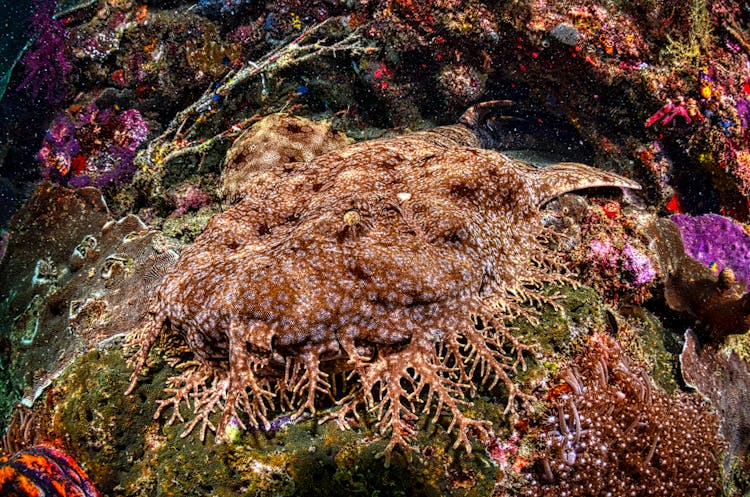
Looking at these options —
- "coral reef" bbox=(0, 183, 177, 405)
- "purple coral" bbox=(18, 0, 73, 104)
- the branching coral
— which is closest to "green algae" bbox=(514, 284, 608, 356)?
the branching coral

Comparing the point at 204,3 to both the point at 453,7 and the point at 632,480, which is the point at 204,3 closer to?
→ the point at 453,7

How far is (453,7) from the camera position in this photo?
5.77 m

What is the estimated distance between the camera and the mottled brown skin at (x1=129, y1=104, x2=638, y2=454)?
2.47 m

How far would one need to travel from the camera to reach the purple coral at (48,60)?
21.2 ft

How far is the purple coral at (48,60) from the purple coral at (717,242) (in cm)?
902

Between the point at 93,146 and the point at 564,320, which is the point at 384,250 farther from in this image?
the point at 93,146

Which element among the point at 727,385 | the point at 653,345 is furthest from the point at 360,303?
the point at 727,385

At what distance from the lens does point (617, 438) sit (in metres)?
2.70

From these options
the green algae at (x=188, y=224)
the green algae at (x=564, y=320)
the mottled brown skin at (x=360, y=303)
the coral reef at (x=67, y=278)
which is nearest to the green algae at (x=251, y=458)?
the mottled brown skin at (x=360, y=303)

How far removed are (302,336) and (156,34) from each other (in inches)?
251

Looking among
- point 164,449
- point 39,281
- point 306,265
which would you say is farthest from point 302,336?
point 39,281

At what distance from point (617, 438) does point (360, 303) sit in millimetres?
1982

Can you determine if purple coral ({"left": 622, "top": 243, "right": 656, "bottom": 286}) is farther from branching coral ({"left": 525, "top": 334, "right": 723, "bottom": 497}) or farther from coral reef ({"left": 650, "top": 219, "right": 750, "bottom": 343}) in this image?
branching coral ({"left": 525, "top": 334, "right": 723, "bottom": 497})

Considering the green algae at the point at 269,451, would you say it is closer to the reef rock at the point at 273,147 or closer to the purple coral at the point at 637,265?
the purple coral at the point at 637,265
